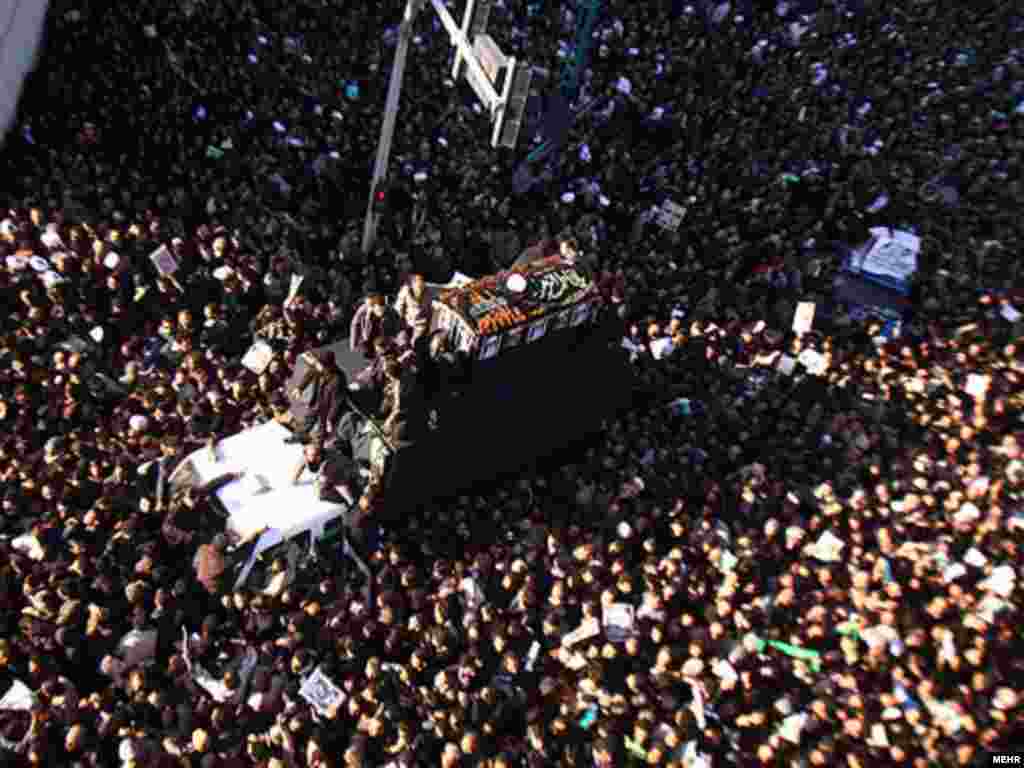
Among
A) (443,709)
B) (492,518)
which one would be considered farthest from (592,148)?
(443,709)

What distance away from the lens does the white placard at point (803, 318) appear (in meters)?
12.5

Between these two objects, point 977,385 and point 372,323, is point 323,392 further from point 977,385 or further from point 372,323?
point 977,385

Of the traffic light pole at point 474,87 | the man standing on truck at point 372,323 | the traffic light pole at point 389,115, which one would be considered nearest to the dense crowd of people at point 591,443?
the traffic light pole at point 389,115

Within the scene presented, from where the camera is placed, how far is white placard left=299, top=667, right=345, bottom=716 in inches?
301

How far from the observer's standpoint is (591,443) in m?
11.4

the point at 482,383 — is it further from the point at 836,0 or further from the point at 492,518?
the point at 836,0

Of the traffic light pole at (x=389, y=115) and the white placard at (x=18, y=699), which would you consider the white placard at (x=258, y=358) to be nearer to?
the traffic light pole at (x=389, y=115)

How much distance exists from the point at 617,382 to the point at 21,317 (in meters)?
7.57

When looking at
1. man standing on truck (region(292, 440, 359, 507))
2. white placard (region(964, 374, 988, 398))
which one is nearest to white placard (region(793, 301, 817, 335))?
white placard (region(964, 374, 988, 398))

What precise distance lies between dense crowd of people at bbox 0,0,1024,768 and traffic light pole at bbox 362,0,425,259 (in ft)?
1.34

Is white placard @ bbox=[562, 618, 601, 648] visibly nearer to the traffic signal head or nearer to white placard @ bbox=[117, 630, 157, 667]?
white placard @ bbox=[117, 630, 157, 667]

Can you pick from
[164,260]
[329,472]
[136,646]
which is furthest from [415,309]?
[136,646]

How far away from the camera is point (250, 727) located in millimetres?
7449

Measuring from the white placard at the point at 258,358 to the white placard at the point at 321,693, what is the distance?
3897 mm
